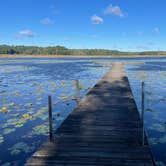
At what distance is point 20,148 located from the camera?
685 centimetres

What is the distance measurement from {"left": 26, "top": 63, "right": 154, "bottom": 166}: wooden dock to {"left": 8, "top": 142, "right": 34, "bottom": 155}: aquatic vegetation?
1.04 meters

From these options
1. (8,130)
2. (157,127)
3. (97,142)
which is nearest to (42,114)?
(8,130)

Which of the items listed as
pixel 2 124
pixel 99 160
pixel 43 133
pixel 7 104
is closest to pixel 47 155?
pixel 99 160

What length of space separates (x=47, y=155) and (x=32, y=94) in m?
10.9

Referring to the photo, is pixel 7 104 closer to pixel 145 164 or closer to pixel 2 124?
pixel 2 124

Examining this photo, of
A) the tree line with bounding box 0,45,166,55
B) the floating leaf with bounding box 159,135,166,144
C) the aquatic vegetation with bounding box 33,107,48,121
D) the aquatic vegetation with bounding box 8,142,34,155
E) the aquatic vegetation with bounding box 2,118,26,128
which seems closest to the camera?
the aquatic vegetation with bounding box 8,142,34,155

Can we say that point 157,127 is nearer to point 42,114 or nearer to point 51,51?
point 42,114

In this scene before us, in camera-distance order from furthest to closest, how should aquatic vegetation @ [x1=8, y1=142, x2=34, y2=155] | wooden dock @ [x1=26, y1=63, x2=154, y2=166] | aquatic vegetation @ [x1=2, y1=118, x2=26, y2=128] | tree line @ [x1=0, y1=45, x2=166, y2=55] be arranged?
1. tree line @ [x1=0, y1=45, x2=166, y2=55]
2. aquatic vegetation @ [x1=2, y1=118, x2=26, y2=128]
3. aquatic vegetation @ [x1=8, y1=142, x2=34, y2=155]
4. wooden dock @ [x1=26, y1=63, x2=154, y2=166]

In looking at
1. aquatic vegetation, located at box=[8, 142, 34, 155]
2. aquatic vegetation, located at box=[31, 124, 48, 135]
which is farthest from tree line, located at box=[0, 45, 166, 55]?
aquatic vegetation, located at box=[8, 142, 34, 155]

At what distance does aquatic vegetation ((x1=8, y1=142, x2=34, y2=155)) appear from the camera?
663 centimetres

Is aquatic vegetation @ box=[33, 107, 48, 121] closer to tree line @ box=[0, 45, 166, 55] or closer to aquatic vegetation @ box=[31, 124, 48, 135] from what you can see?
aquatic vegetation @ box=[31, 124, 48, 135]

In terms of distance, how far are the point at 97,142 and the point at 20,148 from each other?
8.32 ft

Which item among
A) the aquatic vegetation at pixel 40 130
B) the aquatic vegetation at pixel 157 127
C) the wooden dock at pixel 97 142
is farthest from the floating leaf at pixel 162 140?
the aquatic vegetation at pixel 40 130

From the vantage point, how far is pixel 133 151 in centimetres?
518
